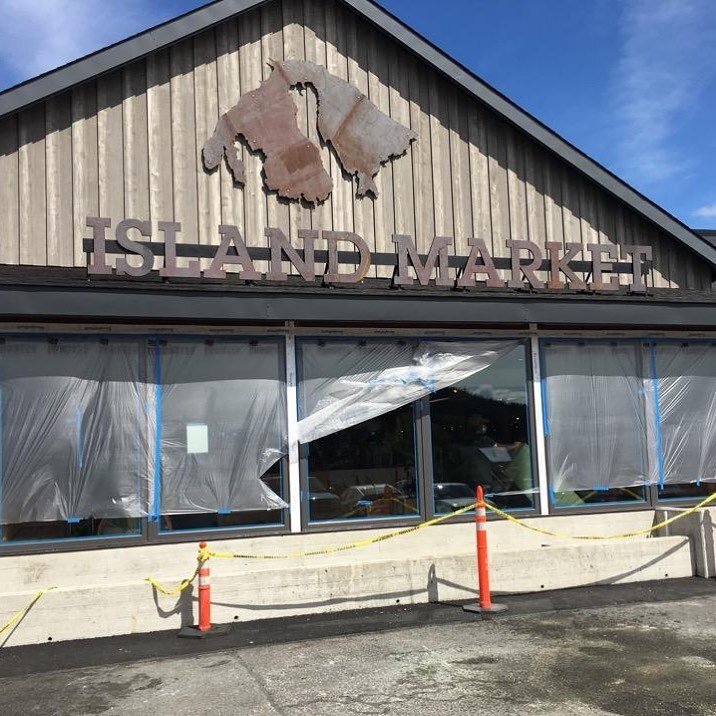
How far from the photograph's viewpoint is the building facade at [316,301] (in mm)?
9031

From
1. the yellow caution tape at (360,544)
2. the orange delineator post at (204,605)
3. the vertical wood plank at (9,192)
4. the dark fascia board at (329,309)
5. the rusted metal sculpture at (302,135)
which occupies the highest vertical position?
the rusted metal sculpture at (302,135)

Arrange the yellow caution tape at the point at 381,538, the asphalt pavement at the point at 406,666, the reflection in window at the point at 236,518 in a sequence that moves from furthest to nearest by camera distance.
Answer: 1. the reflection in window at the point at 236,518
2. the yellow caution tape at the point at 381,538
3. the asphalt pavement at the point at 406,666

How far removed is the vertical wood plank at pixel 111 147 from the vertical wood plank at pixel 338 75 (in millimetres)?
2705

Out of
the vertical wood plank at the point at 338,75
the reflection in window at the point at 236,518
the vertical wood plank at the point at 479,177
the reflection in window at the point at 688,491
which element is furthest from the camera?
the reflection in window at the point at 688,491

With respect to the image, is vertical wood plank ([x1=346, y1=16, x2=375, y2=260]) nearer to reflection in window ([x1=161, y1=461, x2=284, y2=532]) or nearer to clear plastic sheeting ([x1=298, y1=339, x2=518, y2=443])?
clear plastic sheeting ([x1=298, y1=339, x2=518, y2=443])

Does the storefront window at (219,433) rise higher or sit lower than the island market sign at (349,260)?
lower

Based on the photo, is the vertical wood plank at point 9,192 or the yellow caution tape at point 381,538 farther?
Result: the vertical wood plank at point 9,192

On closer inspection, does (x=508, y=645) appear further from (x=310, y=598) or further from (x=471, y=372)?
(x=471, y=372)

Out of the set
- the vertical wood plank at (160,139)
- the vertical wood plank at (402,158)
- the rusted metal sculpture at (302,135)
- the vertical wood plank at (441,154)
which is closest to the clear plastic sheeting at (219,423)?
the vertical wood plank at (160,139)

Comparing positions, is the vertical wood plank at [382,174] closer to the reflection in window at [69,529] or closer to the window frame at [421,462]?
the window frame at [421,462]

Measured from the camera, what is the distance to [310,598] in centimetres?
879

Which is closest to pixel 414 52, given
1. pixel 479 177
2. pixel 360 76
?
pixel 360 76

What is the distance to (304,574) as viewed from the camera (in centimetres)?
878

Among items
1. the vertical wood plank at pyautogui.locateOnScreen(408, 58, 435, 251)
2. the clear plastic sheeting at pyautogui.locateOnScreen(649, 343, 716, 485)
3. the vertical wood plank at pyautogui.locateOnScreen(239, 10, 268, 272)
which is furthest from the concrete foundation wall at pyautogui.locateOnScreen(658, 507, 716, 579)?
the vertical wood plank at pyautogui.locateOnScreen(239, 10, 268, 272)
